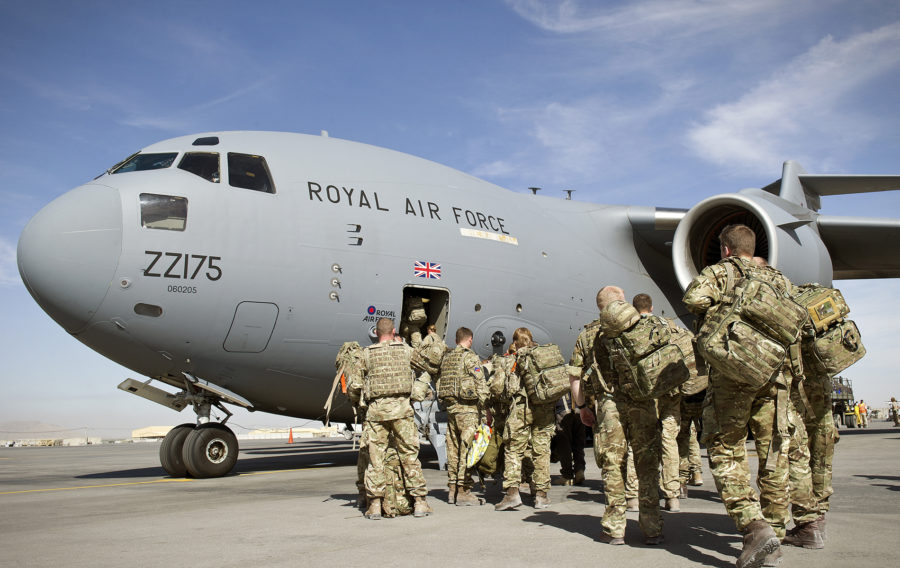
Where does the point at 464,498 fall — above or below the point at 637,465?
below

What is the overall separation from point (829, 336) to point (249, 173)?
679 centimetres

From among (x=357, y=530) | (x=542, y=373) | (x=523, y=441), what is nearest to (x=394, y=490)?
(x=357, y=530)

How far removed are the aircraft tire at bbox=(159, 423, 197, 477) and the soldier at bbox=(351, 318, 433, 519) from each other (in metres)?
4.12

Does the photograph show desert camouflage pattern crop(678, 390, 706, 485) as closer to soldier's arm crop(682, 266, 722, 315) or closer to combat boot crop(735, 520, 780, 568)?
soldier's arm crop(682, 266, 722, 315)

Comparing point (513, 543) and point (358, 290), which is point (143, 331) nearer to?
point (358, 290)

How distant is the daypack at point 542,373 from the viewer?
6.23m

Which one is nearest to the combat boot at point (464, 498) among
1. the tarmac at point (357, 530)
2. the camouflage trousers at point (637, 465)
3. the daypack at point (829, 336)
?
the tarmac at point (357, 530)

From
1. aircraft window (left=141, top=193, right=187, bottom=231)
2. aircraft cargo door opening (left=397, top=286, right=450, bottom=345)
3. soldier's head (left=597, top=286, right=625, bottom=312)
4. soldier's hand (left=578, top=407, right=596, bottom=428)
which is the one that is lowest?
soldier's hand (left=578, top=407, right=596, bottom=428)

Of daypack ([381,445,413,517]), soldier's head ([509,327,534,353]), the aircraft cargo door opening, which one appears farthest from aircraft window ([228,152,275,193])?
daypack ([381,445,413,517])

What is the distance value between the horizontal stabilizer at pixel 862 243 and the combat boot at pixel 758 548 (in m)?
10.5

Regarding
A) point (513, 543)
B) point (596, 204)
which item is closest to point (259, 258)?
point (513, 543)

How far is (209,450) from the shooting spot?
8898mm

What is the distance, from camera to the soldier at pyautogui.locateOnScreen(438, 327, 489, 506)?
6594mm

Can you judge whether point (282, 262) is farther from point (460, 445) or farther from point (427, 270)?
point (460, 445)
